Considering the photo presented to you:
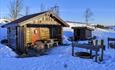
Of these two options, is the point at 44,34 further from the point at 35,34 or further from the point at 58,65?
the point at 58,65

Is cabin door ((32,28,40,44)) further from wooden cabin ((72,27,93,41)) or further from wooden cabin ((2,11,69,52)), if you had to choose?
wooden cabin ((72,27,93,41))

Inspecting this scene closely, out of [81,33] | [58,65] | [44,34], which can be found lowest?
[58,65]

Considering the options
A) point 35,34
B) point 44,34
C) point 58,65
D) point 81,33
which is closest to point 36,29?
point 35,34

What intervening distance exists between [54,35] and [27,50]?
473 cm

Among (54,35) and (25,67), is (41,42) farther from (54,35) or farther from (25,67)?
(25,67)

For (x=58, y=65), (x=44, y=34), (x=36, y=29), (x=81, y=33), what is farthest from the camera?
(x=81, y=33)

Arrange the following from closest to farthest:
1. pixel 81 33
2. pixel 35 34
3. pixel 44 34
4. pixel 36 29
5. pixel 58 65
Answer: pixel 58 65 < pixel 35 34 < pixel 36 29 < pixel 44 34 < pixel 81 33

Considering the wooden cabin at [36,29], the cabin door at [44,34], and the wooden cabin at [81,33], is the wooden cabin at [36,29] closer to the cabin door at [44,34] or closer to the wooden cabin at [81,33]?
the cabin door at [44,34]

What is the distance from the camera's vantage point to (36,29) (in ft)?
89.5

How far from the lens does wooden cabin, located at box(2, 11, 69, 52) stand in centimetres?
2569

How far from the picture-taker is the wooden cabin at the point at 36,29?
84.3 ft

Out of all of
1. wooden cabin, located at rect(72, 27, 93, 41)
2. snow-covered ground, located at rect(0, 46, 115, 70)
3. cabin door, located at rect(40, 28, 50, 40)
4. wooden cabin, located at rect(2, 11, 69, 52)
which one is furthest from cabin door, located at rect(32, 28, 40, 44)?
wooden cabin, located at rect(72, 27, 93, 41)

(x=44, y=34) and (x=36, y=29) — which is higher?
(x=36, y=29)

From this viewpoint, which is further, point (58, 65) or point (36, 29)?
point (36, 29)
